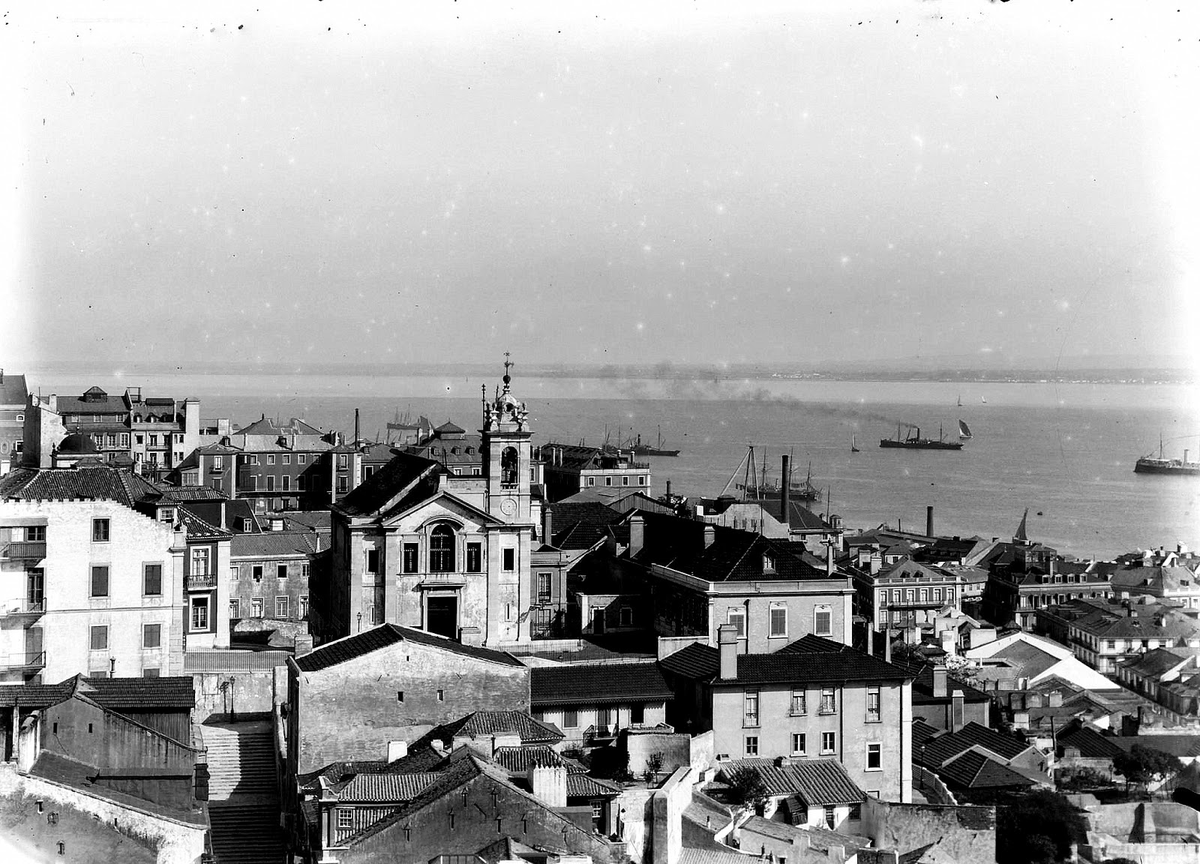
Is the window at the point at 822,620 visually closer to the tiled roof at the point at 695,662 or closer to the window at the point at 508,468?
the tiled roof at the point at 695,662

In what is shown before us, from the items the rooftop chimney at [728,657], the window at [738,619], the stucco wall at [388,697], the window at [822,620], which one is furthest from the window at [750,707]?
the window at [822,620]

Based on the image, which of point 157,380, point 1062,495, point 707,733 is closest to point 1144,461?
point 1062,495

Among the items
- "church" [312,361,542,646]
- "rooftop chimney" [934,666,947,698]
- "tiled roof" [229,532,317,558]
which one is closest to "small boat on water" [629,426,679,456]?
"tiled roof" [229,532,317,558]

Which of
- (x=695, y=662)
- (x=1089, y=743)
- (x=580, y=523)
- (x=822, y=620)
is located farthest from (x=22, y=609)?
(x=1089, y=743)

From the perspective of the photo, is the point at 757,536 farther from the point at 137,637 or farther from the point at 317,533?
the point at 317,533

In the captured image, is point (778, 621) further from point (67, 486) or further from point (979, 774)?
point (67, 486)

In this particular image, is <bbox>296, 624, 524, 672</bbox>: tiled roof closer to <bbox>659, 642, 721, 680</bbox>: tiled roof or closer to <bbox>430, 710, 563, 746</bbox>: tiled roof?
<bbox>430, 710, 563, 746</bbox>: tiled roof
